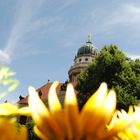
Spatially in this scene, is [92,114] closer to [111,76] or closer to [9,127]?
[9,127]

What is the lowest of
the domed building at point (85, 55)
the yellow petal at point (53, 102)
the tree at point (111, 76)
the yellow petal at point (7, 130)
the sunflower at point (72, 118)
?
the yellow petal at point (7, 130)

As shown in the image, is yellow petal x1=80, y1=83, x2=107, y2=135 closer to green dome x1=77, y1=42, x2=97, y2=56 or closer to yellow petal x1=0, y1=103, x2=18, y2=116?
yellow petal x1=0, y1=103, x2=18, y2=116

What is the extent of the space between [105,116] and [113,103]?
28mm

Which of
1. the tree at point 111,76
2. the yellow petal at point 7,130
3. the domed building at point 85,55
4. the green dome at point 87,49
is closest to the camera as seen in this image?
the yellow petal at point 7,130

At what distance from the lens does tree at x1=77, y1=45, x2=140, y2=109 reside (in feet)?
111

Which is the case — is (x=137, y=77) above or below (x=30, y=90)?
above

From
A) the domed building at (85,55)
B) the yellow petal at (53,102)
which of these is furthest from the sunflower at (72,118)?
the domed building at (85,55)

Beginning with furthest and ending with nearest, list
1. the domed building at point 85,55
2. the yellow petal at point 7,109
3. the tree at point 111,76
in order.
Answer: the domed building at point 85,55 < the tree at point 111,76 < the yellow petal at point 7,109

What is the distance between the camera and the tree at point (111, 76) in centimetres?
3372

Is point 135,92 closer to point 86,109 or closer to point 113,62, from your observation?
point 113,62

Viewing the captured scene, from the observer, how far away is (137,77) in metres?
35.0

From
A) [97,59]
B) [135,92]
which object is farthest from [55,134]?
[97,59]

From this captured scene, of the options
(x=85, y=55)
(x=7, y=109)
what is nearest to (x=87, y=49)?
(x=85, y=55)

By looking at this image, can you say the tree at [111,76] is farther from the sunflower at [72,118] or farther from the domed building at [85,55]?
the domed building at [85,55]
